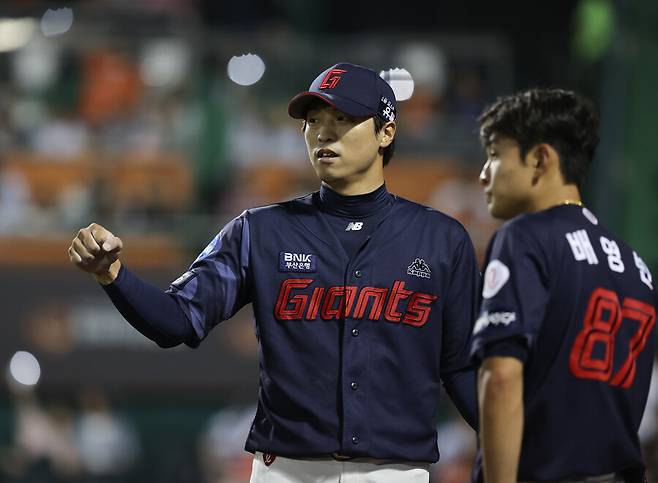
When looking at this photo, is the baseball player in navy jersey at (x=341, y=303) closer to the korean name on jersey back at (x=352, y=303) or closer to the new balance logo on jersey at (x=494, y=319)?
the korean name on jersey back at (x=352, y=303)

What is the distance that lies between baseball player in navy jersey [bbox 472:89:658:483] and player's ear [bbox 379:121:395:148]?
0.52 m

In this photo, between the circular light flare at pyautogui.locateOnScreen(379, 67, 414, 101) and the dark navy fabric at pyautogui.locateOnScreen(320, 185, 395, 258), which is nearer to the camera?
the dark navy fabric at pyautogui.locateOnScreen(320, 185, 395, 258)

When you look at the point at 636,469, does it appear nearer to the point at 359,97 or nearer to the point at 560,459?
the point at 560,459

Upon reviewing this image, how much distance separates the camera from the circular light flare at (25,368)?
382 inches

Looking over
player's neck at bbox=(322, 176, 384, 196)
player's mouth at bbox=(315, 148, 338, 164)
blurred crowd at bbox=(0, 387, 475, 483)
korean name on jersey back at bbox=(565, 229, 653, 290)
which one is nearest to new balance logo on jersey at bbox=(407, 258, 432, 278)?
player's neck at bbox=(322, 176, 384, 196)

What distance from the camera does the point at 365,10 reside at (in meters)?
14.7

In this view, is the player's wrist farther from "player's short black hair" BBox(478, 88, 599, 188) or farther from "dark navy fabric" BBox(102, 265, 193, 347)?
"player's short black hair" BBox(478, 88, 599, 188)

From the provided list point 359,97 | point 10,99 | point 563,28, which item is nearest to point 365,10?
point 563,28

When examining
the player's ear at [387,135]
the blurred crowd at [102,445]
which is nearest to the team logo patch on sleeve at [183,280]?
the player's ear at [387,135]

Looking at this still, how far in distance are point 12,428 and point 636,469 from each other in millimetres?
7797

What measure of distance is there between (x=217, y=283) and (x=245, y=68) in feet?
24.6

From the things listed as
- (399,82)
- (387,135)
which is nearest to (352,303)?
(387,135)

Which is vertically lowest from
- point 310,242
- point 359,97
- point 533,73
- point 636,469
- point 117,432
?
point 117,432

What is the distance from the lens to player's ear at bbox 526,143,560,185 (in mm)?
2879
